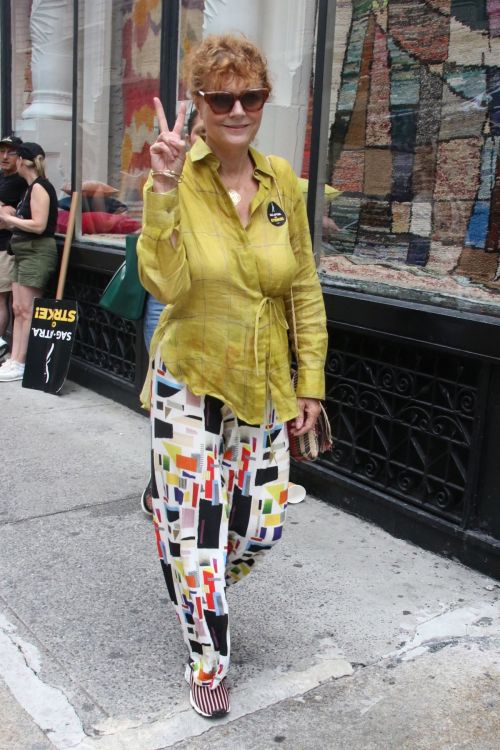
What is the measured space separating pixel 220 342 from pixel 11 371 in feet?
16.6

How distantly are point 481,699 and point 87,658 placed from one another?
136 cm

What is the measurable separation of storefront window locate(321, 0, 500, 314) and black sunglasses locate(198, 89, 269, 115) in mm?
1746

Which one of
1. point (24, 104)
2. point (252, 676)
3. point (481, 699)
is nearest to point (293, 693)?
point (252, 676)

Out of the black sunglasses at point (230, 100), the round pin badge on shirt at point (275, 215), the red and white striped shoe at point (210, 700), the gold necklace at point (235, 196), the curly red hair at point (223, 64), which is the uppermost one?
the curly red hair at point (223, 64)

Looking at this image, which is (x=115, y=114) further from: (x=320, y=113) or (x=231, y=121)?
(x=231, y=121)

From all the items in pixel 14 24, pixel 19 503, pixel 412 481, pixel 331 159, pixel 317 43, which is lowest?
pixel 19 503

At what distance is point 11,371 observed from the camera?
7266 mm

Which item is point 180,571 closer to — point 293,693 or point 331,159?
point 293,693

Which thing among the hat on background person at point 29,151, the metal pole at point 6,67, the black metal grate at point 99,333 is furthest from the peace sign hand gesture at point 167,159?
the metal pole at point 6,67

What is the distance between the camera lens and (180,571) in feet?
8.81

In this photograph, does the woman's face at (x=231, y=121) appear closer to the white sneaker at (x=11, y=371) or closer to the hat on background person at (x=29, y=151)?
the hat on background person at (x=29, y=151)

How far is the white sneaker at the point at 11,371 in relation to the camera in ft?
23.7

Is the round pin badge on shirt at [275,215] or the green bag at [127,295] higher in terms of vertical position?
the round pin badge on shirt at [275,215]

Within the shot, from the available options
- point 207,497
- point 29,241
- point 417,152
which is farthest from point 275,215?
point 29,241
